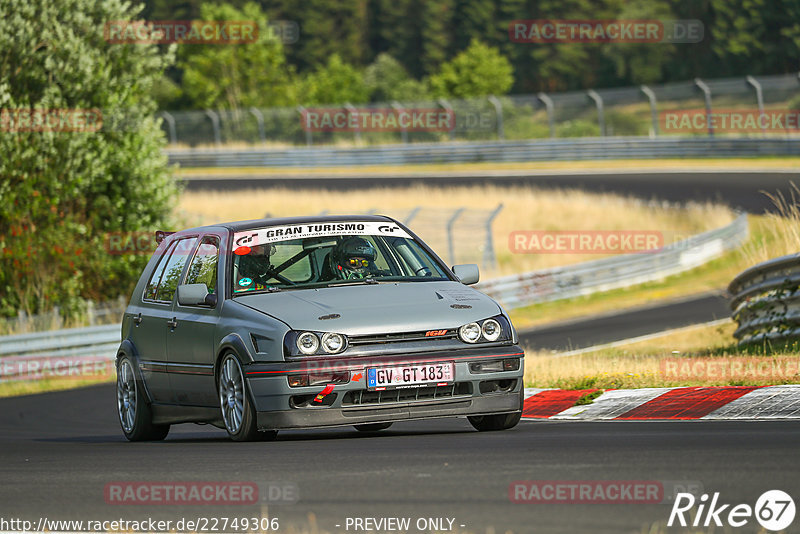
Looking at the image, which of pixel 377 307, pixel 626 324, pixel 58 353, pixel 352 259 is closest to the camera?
pixel 377 307

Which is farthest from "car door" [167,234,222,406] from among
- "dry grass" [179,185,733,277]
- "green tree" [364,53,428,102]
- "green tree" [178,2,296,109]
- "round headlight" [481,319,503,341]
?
"green tree" [364,53,428,102]

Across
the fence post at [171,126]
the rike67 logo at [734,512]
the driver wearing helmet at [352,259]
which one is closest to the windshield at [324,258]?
the driver wearing helmet at [352,259]

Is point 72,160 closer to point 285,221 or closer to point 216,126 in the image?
point 285,221

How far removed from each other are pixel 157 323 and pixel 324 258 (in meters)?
1.49

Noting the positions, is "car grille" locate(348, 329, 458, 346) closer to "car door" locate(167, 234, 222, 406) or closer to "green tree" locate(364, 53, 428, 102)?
"car door" locate(167, 234, 222, 406)

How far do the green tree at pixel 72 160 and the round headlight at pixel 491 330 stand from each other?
16.2 meters

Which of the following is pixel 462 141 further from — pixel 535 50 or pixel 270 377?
pixel 535 50

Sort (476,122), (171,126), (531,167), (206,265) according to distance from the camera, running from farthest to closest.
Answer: (171,126), (476,122), (531,167), (206,265)

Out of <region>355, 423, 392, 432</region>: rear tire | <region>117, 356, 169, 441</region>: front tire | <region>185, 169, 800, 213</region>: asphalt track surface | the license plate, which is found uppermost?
the license plate

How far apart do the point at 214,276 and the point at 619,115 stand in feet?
175

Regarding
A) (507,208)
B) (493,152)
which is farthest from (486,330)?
(493,152)

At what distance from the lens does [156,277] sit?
10.5m

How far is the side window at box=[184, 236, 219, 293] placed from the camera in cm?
953

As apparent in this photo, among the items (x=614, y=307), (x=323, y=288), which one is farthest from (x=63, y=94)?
(x=323, y=288)
